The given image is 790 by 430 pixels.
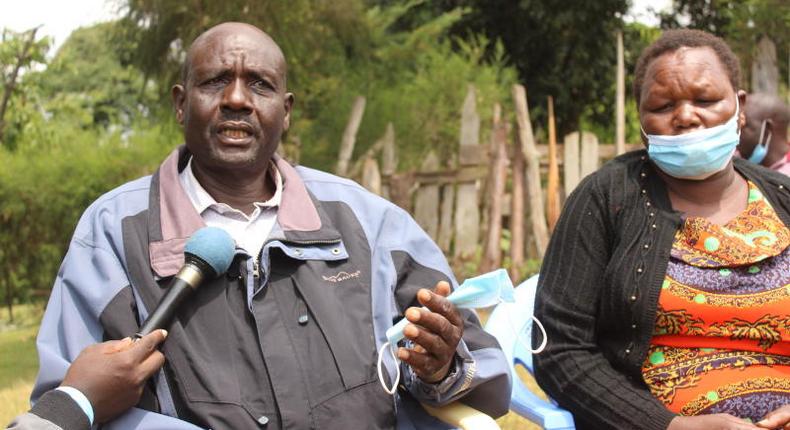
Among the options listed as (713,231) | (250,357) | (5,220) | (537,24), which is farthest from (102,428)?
(537,24)

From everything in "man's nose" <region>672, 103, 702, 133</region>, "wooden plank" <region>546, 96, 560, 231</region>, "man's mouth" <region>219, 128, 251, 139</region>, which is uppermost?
"man's mouth" <region>219, 128, 251, 139</region>

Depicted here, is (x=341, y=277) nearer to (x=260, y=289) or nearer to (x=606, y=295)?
(x=260, y=289)

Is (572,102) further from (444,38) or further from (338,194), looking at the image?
(338,194)

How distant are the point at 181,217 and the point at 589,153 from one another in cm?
651

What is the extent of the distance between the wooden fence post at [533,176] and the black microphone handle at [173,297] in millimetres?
6511

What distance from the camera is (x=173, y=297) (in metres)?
2.47

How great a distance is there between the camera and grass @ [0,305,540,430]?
548 centimetres

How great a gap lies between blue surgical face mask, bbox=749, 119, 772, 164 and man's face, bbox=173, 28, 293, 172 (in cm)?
327

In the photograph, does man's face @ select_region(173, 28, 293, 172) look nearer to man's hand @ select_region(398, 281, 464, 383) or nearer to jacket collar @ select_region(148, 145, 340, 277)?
jacket collar @ select_region(148, 145, 340, 277)

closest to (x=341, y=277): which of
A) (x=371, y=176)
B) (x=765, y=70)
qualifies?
(x=371, y=176)

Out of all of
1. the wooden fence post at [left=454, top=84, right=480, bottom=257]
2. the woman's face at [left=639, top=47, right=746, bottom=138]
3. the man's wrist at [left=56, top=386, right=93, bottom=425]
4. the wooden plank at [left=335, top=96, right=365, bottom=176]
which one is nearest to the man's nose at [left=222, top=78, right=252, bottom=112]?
the man's wrist at [left=56, top=386, right=93, bottom=425]

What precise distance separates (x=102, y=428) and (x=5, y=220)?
27.8ft

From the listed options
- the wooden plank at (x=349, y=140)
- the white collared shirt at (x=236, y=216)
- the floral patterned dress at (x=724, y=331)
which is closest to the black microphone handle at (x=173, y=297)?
the white collared shirt at (x=236, y=216)

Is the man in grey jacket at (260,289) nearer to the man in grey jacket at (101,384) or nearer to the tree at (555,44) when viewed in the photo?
the man in grey jacket at (101,384)
